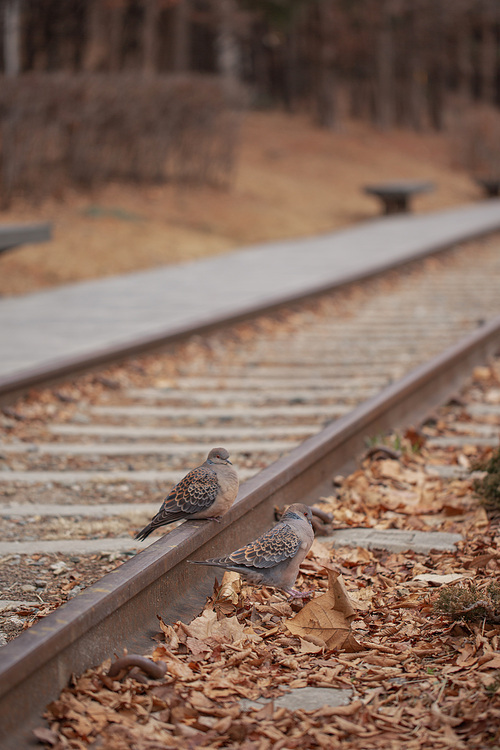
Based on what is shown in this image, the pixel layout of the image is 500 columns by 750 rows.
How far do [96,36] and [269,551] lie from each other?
37.5 meters

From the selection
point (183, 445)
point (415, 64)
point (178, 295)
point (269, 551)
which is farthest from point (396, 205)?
point (415, 64)

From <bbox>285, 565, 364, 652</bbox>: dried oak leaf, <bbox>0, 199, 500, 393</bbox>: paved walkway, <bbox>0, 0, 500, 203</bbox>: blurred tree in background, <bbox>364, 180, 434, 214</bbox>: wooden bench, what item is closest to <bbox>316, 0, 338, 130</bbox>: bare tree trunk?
<bbox>0, 0, 500, 203</bbox>: blurred tree in background

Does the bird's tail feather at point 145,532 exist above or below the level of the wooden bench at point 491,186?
below

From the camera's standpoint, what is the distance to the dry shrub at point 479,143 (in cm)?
3434

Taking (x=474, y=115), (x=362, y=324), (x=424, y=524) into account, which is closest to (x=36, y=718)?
(x=424, y=524)

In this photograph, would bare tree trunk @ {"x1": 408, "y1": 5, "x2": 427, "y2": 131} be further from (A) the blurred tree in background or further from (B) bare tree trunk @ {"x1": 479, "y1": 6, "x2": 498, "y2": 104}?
(B) bare tree trunk @ {"x1": 479, "y1": 6, "x2": 498, "y2": 104}

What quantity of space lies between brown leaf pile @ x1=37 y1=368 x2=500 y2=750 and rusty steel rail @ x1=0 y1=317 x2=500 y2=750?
0.25 ft

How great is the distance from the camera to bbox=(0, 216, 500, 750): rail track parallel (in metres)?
2.94

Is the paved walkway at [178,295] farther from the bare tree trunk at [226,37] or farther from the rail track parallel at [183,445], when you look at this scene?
the bare tree trunk at [226,37]

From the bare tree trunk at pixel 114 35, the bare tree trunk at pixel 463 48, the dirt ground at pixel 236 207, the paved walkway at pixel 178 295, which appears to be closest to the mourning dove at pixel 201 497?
the paved walkway at pixel 178 295

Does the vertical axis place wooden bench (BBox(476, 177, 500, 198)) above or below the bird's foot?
above

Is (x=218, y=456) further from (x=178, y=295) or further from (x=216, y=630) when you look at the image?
(x=178, y=295)

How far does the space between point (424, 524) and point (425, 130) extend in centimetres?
4456

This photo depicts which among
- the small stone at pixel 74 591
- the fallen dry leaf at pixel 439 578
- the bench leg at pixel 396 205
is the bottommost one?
the fallen dry leaf at pixel 439 578
